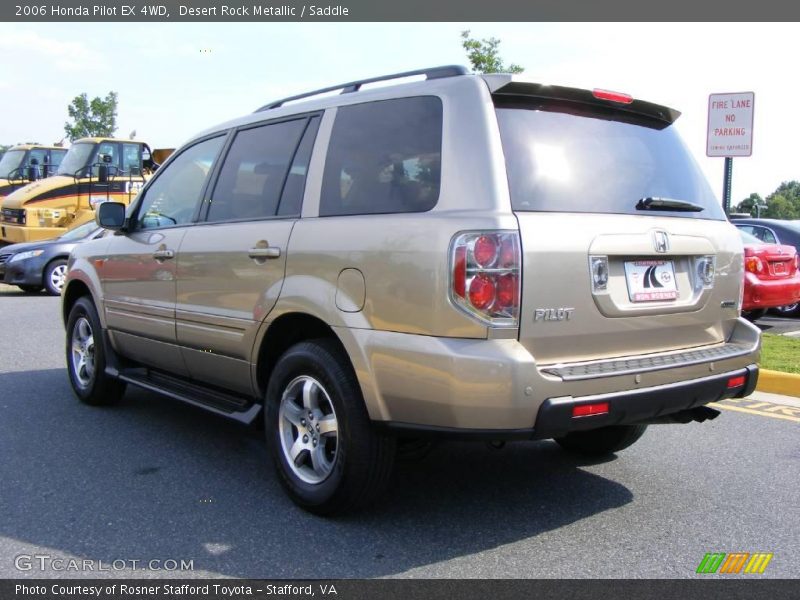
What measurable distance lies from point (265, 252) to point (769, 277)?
24.2ft

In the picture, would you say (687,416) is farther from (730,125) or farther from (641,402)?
(730,125)

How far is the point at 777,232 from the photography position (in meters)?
11.7

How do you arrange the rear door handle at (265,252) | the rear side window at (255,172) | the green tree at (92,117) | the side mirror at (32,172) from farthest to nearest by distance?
the green tree at (92,117) < the side mirror at (32,172) < the rear side window at (255,172) < the rear door handle at (265,252)

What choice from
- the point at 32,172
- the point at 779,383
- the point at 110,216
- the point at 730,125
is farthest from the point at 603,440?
the point at 32,172

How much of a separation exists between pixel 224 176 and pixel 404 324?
6.32 ft

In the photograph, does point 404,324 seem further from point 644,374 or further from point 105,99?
point 105,99

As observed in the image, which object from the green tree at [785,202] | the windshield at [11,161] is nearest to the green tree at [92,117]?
the windshield at [11,161]

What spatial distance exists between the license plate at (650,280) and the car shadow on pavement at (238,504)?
1.10 m

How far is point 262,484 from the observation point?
13.3ft

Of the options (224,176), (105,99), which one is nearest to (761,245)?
(224,176)

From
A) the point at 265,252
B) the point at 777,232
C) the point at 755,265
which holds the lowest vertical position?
the point at 755,265

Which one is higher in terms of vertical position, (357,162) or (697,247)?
(357,162)

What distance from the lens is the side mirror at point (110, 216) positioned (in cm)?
517

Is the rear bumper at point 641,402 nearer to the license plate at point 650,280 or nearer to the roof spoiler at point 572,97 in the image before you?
the license plate at point 650,280
